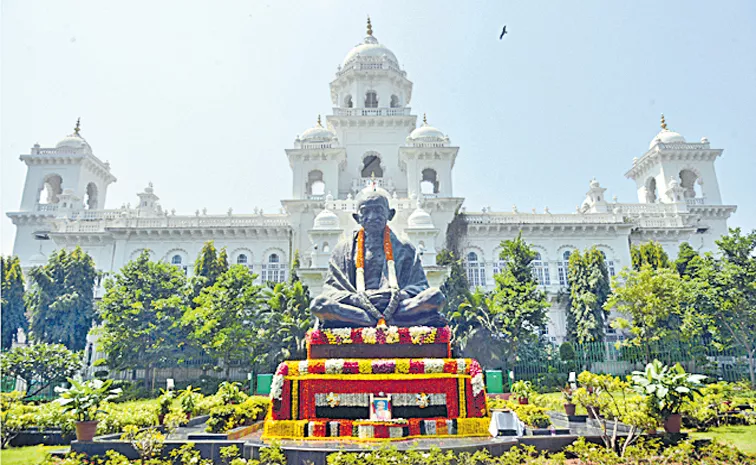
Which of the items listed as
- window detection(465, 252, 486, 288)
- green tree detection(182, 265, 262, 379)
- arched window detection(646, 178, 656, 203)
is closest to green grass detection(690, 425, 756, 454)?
green tree detection(182, 265, 262, 379)

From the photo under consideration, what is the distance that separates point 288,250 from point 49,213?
19015mm

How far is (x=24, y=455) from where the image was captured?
28.1 ft

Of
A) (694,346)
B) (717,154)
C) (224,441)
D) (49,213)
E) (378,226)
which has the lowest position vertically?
(224,441)

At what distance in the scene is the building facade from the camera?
116 feet

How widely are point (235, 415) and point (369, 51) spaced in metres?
37.6

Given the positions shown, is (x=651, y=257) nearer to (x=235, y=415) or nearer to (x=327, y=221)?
(x=327, y=221)

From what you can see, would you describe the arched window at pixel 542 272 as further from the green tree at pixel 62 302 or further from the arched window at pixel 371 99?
the green tree at pixel 62 302

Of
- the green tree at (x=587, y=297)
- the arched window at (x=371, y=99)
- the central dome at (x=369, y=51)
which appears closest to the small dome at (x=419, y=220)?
the green tree at (x=587, y=297)

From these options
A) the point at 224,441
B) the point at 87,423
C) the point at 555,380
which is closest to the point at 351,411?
the point at 224,441

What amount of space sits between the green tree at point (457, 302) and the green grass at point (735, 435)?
46.0ft

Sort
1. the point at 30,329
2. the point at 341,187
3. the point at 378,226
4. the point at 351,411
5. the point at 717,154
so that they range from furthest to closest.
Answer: the point at 717,154 → the point at 341,187 → the point at 30,329 → the point at 378,226 → the point at 351,411

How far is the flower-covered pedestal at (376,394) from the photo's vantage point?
902 centimetres

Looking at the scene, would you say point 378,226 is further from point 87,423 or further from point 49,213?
point 49,213

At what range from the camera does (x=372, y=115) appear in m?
39.4
